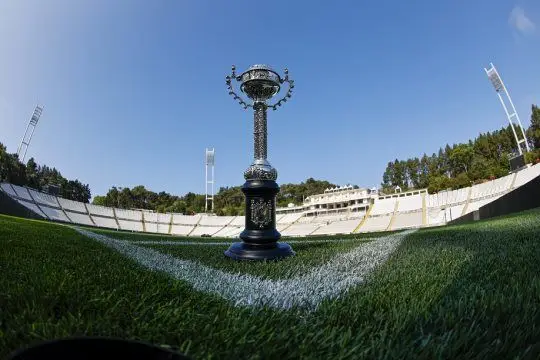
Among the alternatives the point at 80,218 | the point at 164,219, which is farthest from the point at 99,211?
the point at 164,219

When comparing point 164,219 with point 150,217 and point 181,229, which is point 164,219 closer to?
point 150,217

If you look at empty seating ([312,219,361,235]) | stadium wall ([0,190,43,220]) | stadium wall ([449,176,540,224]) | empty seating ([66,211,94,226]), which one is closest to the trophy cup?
stadium wall ([449,176,540,224])

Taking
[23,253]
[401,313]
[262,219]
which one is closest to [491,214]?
[262,219]

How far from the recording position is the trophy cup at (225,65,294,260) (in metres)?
3.82

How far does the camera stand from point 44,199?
4909cm

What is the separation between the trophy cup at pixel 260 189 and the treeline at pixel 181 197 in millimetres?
84547

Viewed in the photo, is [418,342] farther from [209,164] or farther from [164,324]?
[209,164]

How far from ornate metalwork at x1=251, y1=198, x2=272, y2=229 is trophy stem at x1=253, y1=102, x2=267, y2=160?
26.7 inches

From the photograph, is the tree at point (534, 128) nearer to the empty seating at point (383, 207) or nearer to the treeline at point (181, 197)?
the empty seating at point (383, 207)

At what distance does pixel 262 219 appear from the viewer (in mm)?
3918

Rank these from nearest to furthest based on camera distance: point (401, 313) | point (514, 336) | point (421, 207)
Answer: point (514, 336)
point (401, 313)
point (421, 207)

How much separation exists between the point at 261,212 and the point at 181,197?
107 metres

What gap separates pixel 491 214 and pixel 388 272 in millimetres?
14181

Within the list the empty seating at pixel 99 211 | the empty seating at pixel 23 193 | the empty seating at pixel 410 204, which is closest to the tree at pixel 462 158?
the empty seating at pixel 410 204
